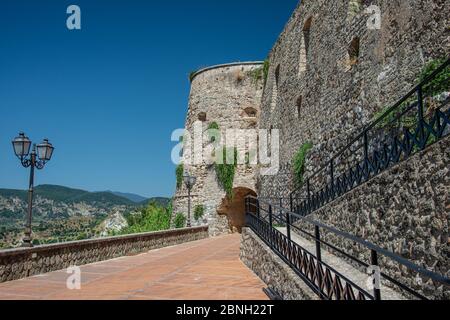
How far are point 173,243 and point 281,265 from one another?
33.1ft

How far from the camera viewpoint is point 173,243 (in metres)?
15.4

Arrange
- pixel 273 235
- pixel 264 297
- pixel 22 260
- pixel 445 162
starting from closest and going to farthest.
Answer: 1. pixel 445 162
2. pixel 264 297
3. pixel 273 235
4. pixel 22 260

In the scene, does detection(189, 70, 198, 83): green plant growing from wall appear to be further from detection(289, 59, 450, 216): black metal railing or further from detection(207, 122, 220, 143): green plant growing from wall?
detection(289, 59, 450, 216): black metal railing

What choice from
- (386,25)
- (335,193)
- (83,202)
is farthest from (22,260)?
(83,202)

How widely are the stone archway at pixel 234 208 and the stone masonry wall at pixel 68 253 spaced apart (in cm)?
762

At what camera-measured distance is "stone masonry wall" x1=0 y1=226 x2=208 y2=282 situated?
7.41 metres

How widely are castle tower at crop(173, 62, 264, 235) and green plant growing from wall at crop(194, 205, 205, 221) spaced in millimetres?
59

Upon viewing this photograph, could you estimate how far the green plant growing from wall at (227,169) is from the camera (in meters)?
21.6

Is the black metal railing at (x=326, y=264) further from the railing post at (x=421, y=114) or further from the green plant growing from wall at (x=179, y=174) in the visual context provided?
the green plant growing from wall at (x=179, y=174)

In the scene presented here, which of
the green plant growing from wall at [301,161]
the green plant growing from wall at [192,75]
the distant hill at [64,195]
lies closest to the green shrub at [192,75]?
the green plant growing from wall at [192,75]

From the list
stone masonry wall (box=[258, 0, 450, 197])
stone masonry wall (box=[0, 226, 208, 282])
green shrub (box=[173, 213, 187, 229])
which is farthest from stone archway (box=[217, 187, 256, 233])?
stone masonry wall (box=[0, 226, 208, 282])

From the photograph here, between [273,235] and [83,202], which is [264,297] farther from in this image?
[83,202]

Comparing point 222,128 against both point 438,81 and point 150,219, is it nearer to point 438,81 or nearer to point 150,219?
point 150,219
